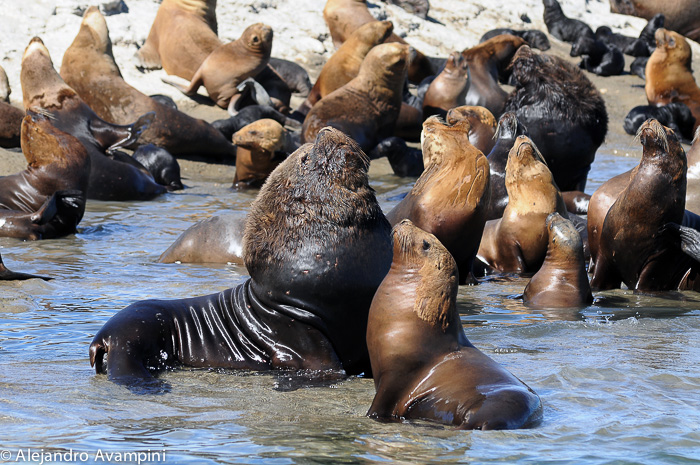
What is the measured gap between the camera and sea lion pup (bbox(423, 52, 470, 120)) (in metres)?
13.2

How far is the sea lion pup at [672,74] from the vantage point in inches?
609

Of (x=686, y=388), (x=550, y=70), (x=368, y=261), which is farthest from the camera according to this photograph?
(x=550, y=70)

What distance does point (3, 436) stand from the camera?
3.11m

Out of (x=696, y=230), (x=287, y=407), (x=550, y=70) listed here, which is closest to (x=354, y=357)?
(x=287, y=407)

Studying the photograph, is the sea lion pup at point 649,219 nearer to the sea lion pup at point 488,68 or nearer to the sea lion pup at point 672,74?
the sea lion pup at point 488,68

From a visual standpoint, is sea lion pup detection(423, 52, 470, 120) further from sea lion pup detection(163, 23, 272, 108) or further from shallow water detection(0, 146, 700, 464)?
shallow water detection(0, 146, 700, 464)

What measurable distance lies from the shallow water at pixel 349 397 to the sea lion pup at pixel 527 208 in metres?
0.78

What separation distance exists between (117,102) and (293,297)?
974cm

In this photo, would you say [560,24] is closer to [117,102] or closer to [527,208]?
[117,102]

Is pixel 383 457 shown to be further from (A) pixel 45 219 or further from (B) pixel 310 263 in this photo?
(A) pixel 45 219

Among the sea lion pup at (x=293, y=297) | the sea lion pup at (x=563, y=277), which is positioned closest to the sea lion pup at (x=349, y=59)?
the sea lion pup at (x=563, y=277)

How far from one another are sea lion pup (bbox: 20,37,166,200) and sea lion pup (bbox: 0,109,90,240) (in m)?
→ 1.49

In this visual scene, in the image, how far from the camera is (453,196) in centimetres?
639

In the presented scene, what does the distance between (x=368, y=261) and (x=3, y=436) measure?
5.61 feet
